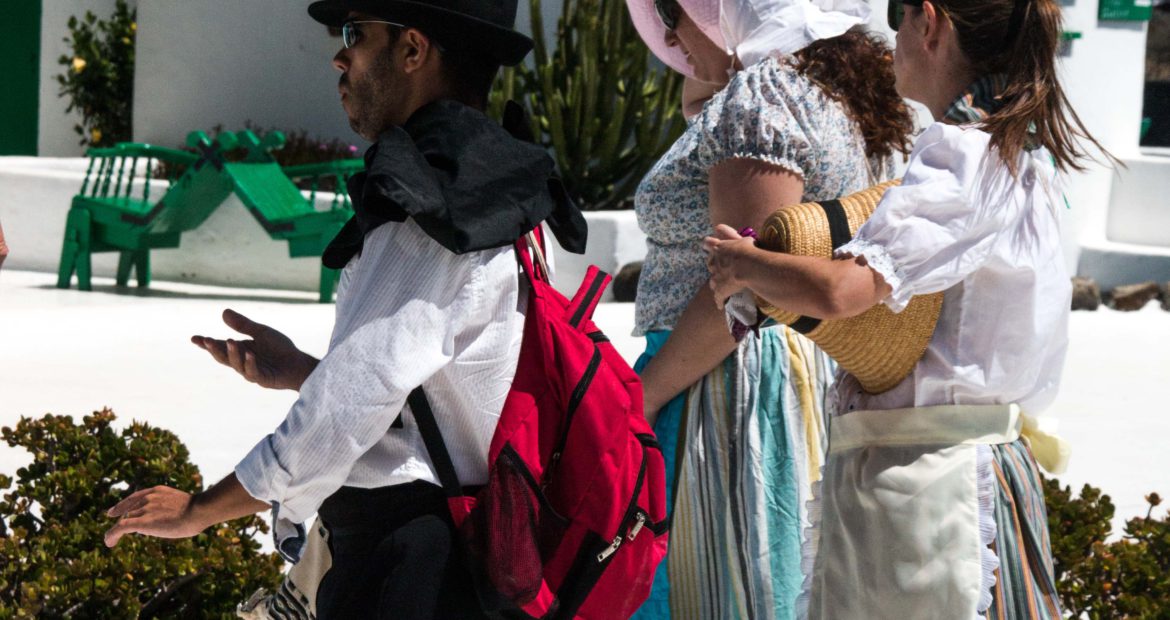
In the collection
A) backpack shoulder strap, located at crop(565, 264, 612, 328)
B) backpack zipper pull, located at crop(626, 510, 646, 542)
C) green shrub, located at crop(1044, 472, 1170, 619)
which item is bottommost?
green shrub, located at crop(1044, 472, 1170, 619)

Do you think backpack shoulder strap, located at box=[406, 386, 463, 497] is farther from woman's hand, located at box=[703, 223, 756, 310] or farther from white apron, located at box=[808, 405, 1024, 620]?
white apron, located at box=[808, 405, 1024, 620]

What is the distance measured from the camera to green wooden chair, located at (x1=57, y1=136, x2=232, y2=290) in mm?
9828

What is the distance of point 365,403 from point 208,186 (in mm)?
8557

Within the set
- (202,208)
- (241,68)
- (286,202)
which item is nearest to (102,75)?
(241,68)

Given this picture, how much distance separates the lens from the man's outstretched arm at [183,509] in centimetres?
189

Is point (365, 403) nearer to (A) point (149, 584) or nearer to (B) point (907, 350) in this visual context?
(B) point (907, 350)

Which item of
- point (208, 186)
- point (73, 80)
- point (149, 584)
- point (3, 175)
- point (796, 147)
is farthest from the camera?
point (73, 80)

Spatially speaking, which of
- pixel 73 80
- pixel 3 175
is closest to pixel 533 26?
pixel 3 175

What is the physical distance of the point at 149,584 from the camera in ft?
10.9

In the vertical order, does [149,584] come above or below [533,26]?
below

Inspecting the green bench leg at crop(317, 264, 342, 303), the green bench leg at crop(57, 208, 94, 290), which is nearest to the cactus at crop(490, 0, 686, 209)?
the green bench leg at crop(317, 264, 342, 303)

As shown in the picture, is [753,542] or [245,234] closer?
[753,542]

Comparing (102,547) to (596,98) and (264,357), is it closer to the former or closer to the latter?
(264,357)

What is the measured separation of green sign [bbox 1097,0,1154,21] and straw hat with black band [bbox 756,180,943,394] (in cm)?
914
